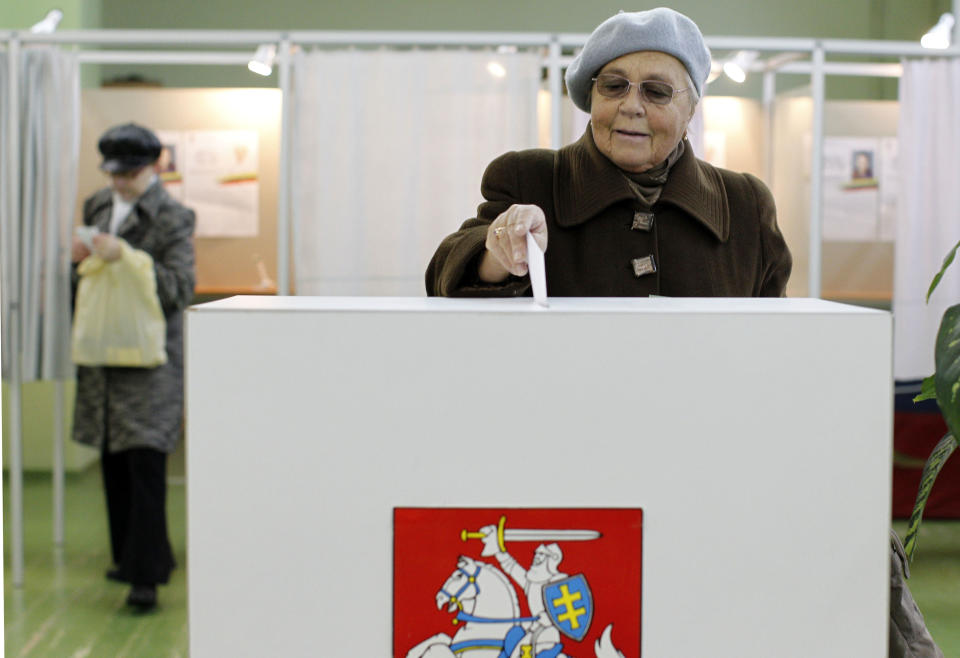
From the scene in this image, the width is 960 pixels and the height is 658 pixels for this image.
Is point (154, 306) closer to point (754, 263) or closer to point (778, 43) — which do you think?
point (778, 43)

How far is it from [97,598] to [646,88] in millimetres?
3094

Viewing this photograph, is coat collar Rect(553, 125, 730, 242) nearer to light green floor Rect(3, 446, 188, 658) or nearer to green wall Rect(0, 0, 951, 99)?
light green floor Rect(3, 446, 188, 658)

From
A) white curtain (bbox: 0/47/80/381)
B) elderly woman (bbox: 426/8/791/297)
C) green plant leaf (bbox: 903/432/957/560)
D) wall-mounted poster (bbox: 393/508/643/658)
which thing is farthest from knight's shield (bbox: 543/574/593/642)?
white curtain (bbox: 0/47/80/381)

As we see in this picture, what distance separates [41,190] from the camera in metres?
3.77

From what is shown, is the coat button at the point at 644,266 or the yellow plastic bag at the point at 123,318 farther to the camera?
the yellow plastic bag at the point at 123,318

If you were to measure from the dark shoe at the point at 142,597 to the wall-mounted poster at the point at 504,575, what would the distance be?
3.15 metres

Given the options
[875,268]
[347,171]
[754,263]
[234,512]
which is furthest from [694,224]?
[875,268]

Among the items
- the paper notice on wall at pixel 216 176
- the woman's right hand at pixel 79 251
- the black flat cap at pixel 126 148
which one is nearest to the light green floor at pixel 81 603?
the woman's right hand at pixel 79 251

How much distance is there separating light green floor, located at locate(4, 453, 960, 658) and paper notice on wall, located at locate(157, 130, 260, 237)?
140 cm

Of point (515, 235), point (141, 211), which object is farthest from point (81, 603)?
point (515, 235)

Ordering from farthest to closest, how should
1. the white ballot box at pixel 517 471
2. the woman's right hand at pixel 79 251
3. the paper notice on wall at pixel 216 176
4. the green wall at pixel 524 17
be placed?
the green wall at pixel 524 17 < the paper notice on wall at pixel 216 176 < the woman's right hand at pixel 79 251 < the white ballot box at pixel 517 471

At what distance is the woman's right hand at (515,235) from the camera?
97 centimetres

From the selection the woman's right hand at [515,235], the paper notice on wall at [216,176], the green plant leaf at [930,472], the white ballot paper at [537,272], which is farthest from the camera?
the paper notice on wall at [216,176]

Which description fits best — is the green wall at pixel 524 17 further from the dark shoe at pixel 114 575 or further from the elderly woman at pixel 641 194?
the elderly woman at pixel 641 194
